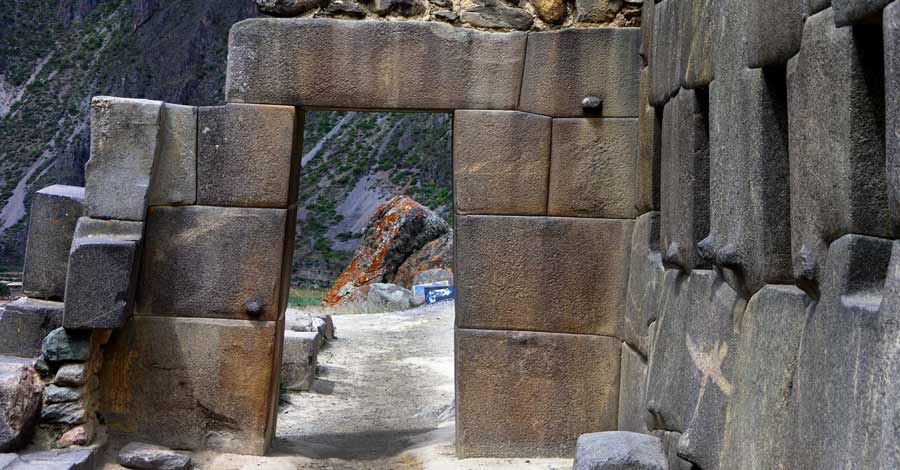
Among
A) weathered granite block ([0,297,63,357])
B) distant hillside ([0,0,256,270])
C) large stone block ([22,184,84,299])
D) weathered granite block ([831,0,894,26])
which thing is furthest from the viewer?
distant hillside ([0,0,256,270])

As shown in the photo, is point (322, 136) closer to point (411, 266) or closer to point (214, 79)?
point (214, 79)

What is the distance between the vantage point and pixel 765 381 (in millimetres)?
3004

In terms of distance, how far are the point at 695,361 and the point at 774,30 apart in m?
1.39

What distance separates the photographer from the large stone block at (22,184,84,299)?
607cm

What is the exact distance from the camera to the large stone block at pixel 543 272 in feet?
18.8

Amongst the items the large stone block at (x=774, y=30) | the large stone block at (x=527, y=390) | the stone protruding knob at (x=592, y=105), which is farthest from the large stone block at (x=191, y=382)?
the large stone block at (x=774, y=30)

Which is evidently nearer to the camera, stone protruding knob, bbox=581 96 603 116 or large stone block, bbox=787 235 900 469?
large stone block, bbox=787 235 900 469

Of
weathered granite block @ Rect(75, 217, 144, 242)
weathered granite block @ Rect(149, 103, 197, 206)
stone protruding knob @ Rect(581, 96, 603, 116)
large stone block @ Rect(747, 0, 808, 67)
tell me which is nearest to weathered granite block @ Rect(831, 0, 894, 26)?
large stone block @ Rect(747, 0, 808, 67)

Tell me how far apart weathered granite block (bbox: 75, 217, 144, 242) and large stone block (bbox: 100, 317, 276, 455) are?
521 mm

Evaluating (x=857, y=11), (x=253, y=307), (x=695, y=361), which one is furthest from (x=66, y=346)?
(x=857, y=11)

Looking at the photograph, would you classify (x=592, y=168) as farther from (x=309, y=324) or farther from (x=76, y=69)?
(x=76, y=69)

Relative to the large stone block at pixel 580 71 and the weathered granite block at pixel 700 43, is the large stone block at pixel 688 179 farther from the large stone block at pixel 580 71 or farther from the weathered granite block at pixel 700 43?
the large stone block at pixel 580 71

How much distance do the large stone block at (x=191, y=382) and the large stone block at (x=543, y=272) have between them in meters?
1.22

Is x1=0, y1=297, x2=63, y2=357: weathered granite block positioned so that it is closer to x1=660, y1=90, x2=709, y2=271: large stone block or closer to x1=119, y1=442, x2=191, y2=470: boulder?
x1=119, y1=442, x2=191, y2=470: boulder
